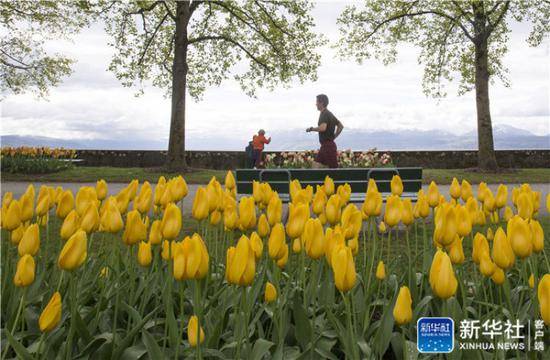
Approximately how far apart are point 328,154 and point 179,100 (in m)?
10.6

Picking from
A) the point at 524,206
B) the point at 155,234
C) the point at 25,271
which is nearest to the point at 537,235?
the point at 524,206

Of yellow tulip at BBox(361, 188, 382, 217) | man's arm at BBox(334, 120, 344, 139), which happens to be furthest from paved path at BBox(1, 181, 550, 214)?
yellow tulip at BBox(361, 188, 382, 217)

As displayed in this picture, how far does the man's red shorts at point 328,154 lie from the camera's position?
29.4ft

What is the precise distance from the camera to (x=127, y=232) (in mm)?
2090

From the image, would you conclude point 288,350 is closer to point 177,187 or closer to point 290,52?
point 177,187

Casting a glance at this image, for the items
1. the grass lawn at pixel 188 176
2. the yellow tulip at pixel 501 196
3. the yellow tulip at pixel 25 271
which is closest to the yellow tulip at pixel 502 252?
the yellow tulip at pixel 501 196

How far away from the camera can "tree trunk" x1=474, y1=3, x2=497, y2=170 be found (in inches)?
760

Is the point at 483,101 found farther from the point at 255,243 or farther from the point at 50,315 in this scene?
the point at 50,315

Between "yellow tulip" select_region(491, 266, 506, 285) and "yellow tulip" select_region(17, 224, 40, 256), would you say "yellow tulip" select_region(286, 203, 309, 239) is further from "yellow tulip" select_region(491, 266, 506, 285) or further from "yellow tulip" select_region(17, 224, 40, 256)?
"yellow tulip" select_region(17, 224, 40, 256)

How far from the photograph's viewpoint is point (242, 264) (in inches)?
59.0

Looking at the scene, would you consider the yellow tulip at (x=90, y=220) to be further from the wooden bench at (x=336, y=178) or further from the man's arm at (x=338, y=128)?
the man's arm at (x=338, y=128)

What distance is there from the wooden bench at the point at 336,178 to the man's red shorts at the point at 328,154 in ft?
4.47

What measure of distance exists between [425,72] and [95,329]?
2140 cm

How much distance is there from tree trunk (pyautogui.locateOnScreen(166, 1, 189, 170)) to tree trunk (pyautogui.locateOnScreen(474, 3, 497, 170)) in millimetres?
10343
